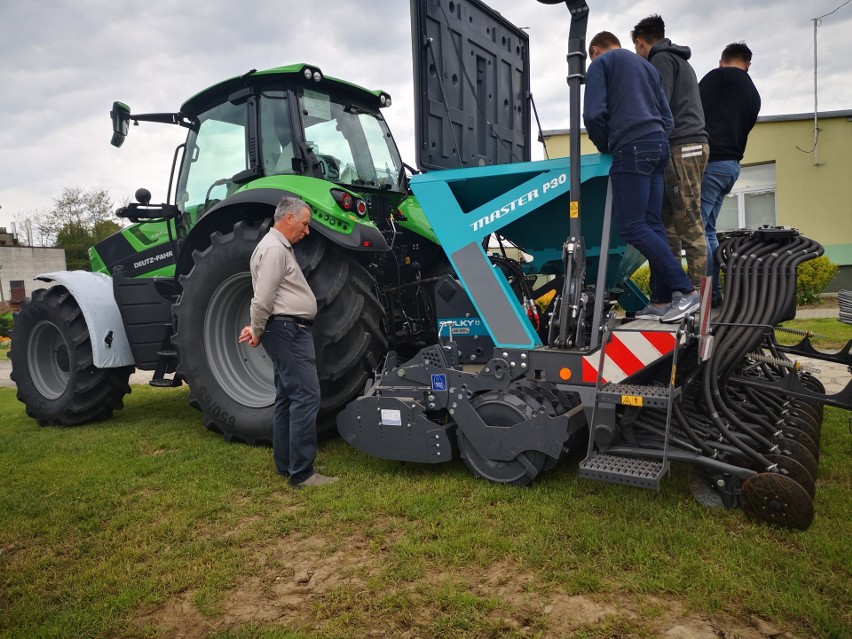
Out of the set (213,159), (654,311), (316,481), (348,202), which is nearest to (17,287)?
(213,159)

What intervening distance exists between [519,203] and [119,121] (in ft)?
11.7

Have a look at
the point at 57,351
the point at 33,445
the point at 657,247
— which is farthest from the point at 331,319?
the point at 57,351

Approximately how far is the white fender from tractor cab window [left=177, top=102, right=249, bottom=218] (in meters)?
1.05

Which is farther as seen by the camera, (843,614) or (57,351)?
(57,351)

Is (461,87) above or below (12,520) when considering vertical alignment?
above

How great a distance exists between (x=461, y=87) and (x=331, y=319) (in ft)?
5.84

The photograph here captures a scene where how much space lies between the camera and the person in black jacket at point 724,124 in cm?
428

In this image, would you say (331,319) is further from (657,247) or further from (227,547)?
(657,247)

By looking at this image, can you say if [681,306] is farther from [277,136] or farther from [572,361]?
[277,136]

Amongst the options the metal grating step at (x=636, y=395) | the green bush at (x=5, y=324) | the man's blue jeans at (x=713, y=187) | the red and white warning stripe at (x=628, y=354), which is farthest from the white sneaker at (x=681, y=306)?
the green bush at (x=5, y=324)

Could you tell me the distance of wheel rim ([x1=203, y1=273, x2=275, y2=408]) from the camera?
459 centimetres

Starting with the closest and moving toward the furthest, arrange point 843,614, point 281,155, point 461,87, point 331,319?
point 843,614, point 331,319, point 461,87, point 281,155

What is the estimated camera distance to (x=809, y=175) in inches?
564

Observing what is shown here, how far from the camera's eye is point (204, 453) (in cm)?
445
